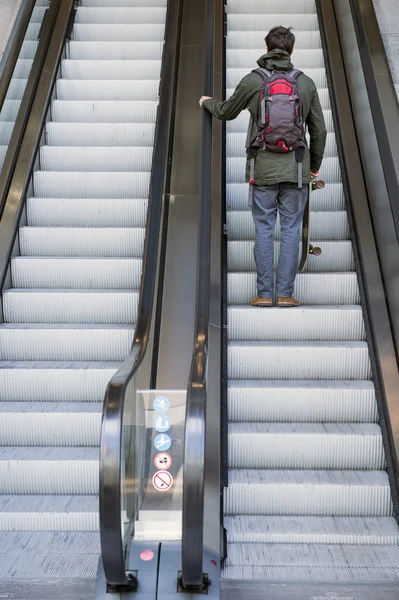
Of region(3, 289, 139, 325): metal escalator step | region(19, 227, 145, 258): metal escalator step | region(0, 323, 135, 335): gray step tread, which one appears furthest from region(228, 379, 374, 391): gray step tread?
region(19, 227, 145, 258): metal escalator step

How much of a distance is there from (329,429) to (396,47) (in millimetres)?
3941

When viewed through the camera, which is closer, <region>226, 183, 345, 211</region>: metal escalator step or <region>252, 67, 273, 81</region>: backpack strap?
<region>252, 67, 273, 81</region>: backpack strap

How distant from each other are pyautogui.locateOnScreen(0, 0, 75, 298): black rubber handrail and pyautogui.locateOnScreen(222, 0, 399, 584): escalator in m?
1.58

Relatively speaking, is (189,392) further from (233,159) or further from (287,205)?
(233,159)

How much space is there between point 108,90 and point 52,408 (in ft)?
11.6

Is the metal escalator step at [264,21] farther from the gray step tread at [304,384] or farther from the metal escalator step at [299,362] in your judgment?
the gray step tread at [304,384]

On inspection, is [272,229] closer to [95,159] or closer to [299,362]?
[299,362]

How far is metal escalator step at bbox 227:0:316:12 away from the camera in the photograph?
7.31 meters

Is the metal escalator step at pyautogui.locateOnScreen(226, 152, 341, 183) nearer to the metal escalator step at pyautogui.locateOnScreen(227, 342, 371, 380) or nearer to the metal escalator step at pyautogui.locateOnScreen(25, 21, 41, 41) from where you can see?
the metal escalator step at pyautogui.locateOnScreen(227, 342, 371, 380)

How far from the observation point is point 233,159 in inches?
221

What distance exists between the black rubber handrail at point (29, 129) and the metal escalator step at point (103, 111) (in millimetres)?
194

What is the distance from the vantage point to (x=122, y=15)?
24.5 ft

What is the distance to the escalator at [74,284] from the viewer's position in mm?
3488

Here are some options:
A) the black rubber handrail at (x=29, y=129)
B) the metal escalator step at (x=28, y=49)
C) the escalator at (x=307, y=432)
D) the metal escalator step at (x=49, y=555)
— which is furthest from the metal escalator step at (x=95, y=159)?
the metal escalator step at (x=49, y=555)
